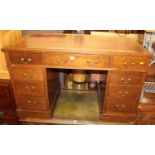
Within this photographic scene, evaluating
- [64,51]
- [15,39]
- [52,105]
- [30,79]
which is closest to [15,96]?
[30,79]

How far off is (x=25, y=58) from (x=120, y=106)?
3.26 feet

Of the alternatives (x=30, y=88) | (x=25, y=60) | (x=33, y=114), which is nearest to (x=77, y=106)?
(x=33, y=114)

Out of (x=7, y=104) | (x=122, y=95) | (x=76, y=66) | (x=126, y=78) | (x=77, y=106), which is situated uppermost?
(x=76, y=66)

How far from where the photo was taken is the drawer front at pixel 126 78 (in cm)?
129

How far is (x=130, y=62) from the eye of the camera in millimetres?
1235

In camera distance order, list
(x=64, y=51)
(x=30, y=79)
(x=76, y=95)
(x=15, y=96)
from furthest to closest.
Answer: (x=76, y=95) → (x=15, y=96) → (x=30, y=79) → (x=64, y=51)

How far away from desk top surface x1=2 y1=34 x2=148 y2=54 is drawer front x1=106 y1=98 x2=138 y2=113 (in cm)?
50

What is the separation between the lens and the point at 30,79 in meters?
1.38

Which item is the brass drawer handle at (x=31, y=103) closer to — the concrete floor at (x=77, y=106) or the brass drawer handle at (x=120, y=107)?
the concrete floor at (x=77, y=106)

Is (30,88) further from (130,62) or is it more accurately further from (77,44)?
(130,62)

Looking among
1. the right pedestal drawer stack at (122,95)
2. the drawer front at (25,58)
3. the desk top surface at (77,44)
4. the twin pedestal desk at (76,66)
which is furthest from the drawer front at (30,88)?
the right pedestal drawer stack at (122,95)

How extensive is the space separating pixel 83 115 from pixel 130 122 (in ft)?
1.61

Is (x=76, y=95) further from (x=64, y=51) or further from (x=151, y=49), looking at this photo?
(x=151, y=49)

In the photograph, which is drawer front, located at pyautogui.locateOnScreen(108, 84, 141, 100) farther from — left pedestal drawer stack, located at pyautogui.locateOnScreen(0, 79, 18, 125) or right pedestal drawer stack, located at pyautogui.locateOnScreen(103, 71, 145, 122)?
left pedestal drawer stack, located at pyautogui.locateOnScreen(0, 79, 18, 125)
